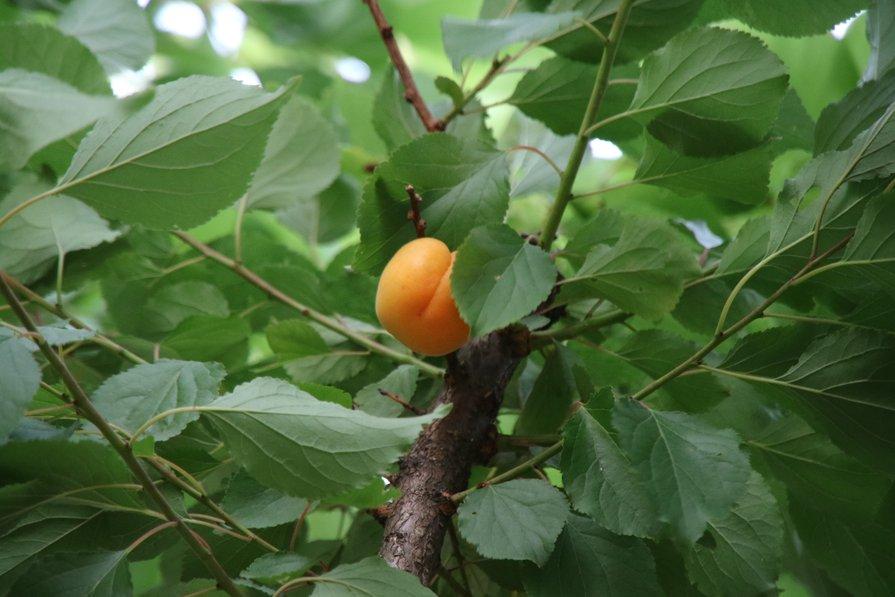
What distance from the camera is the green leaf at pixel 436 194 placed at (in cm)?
63

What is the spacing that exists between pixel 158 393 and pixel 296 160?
1.23 feet

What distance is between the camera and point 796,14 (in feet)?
2.17

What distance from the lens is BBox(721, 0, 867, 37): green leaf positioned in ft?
2.15

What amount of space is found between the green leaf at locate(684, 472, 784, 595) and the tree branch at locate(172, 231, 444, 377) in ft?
0.80

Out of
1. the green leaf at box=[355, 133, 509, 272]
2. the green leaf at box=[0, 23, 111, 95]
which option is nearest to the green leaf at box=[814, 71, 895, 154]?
the green leaf at box=[355, 133, 509, 272]

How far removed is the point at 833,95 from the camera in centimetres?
94

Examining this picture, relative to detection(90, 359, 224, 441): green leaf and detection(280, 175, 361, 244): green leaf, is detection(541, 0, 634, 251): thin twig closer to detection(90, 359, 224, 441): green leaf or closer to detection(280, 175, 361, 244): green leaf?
detection(90, 359, 224, 441): green leaf

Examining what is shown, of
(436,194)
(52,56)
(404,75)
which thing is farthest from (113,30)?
(436,194)

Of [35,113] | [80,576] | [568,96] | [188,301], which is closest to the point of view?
[35,113]

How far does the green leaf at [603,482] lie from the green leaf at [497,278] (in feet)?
0.27

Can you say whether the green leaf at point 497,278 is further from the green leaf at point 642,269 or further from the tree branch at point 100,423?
the tree branch at point 100,423

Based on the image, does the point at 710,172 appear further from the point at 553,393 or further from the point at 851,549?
the point at 851,549

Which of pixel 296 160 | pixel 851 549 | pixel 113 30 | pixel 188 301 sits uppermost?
pixel 113 30

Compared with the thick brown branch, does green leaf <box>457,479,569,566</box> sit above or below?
below
